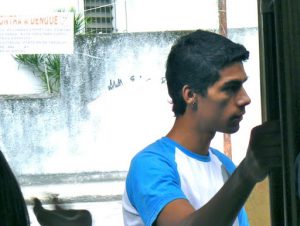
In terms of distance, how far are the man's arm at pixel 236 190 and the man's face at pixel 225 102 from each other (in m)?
0.20

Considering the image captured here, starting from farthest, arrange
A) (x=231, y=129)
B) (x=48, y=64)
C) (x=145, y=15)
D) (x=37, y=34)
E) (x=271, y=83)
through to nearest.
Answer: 1. (x=145, y=15)
2. (x=48, y=64)
3. (x=37, y=34)
4. (x=231, y=129)
5. (x=271, y=83)

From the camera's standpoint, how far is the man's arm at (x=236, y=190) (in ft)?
4.14

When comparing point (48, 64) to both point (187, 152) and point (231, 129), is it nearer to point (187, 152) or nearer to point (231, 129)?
point (187, 152)

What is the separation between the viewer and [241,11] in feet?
32.9

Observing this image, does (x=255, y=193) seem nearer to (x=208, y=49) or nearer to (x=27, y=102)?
(x=208, y=49)

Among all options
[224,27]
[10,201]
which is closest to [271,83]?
[10,201]

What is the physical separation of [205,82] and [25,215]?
503 millimetres

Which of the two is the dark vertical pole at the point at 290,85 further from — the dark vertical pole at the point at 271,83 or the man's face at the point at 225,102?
the man's face at the point at 225,102

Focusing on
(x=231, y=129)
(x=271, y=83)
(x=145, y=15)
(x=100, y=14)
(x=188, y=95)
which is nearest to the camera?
(x=271, y=83)

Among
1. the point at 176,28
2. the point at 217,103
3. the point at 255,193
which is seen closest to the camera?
the point at 217,103

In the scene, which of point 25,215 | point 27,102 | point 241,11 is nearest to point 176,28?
point 241,11

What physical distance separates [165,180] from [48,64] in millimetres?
8909

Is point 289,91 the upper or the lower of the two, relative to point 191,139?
upper

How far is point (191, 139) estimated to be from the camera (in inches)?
68.2
